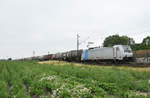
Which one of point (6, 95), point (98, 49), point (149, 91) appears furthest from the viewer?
point (98, 49)

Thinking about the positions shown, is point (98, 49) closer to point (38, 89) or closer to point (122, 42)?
point (38, 89)

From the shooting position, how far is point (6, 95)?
550cm

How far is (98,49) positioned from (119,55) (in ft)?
19.3

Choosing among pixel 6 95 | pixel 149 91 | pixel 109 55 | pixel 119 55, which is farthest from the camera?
pixel 109 55

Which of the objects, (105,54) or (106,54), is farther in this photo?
(105,54)

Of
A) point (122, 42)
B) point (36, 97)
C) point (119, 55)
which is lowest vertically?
point (36, 97)

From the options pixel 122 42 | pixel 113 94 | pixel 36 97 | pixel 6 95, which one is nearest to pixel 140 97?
pixel 113 94

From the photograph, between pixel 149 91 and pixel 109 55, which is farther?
pixel 109 55

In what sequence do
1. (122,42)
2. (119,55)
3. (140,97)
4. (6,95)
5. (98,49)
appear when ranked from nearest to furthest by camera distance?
1. (140,97)
2. (6,95)
3. (119,55)
4. (98,49)
5. (122,42)

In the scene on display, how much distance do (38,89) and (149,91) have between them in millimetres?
4470

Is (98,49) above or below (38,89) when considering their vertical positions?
above

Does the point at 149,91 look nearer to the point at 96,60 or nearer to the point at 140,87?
the point at 140,87

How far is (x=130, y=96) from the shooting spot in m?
5.16

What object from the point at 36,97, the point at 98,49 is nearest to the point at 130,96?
the point at 36,97
